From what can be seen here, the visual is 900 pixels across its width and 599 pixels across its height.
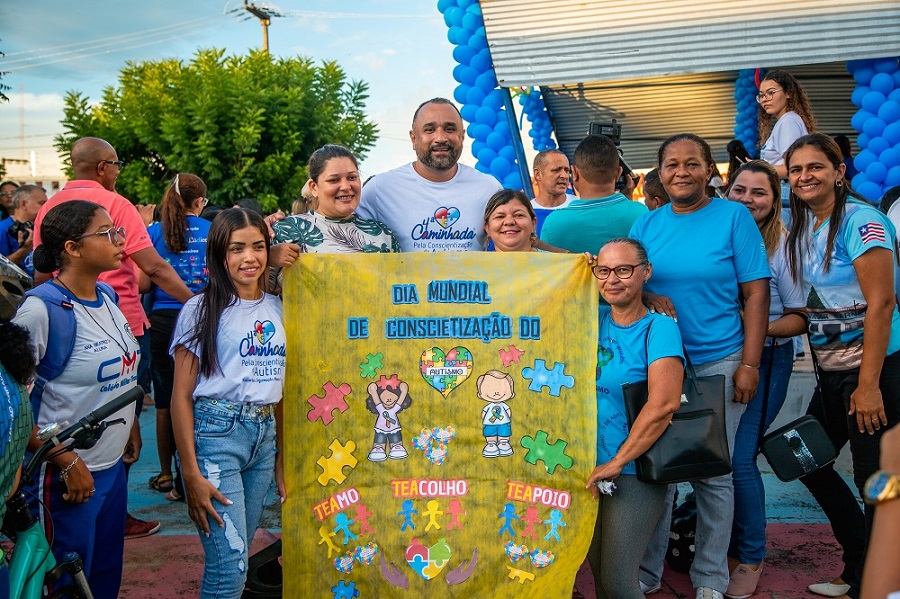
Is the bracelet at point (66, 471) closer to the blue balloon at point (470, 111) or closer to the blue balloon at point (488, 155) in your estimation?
the blue balloon at point (488, 155)

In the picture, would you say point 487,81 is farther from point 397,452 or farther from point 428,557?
point 428,557

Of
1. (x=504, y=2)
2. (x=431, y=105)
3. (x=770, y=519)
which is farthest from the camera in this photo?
(x=504, y=2)

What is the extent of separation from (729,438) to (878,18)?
5983 millimetres

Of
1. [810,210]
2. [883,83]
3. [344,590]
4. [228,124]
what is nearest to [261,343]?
[344,590]

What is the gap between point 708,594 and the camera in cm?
374

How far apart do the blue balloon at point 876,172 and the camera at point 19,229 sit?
26.3 ft

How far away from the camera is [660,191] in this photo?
19.1 ft

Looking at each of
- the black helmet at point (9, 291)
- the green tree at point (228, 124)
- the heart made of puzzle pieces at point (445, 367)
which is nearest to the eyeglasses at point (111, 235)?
the black helmet at point (9, 291)

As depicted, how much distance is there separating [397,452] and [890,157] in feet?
20.8

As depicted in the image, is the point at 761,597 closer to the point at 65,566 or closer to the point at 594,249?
the point at 594,249

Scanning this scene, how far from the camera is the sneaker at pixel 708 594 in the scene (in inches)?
147

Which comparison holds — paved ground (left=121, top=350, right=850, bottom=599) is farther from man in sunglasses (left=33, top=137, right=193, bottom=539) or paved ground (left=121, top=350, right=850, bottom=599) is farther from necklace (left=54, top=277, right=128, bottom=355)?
necklace (left=54, top=277, right=128, bottom=355)

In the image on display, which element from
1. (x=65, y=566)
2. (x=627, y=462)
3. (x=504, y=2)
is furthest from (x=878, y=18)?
(x=65, y=566)

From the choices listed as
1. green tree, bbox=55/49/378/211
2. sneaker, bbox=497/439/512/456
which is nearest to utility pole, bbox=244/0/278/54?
green tree, bbox=55/49/378/211
